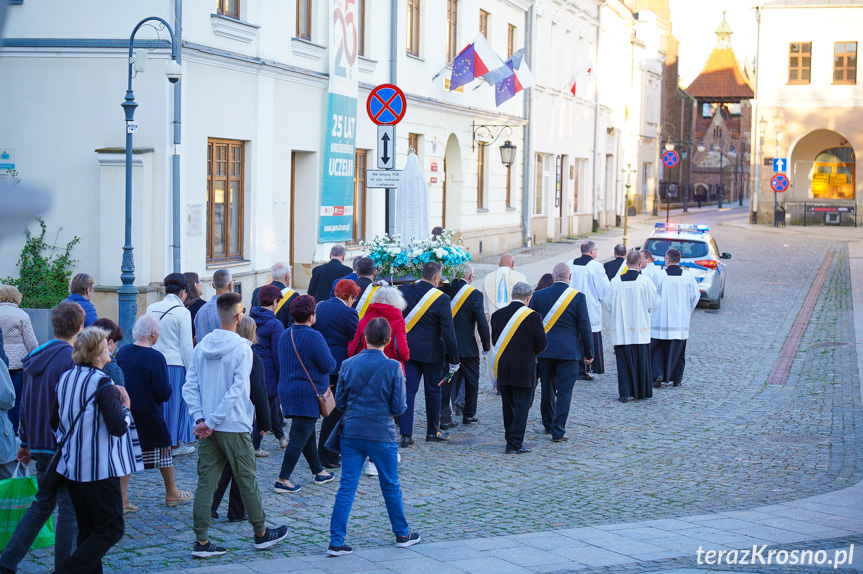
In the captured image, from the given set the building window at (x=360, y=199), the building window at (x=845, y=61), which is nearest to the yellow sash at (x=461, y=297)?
the building window at (x=360, y=199)

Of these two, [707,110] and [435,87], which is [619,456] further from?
[707,110]

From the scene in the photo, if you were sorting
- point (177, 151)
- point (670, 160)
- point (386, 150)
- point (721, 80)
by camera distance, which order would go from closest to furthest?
point (386, 150) → point (177, 151) → point (670, 160) → point (721, 80)

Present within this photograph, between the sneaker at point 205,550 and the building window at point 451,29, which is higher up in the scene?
the building window at point 451,29

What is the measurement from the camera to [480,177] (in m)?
29.1

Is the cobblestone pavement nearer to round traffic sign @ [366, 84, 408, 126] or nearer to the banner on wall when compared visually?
round traffic sign @ [366, 84, 408, 126]

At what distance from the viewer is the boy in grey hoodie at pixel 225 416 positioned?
6.37m

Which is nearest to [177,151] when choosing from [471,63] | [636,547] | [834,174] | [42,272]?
[42,272]

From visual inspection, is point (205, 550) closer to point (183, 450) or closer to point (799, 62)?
point (183, 450)

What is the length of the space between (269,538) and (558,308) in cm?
464

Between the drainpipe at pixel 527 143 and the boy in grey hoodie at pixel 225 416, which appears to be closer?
the boy in grey hoodie at pixel 225 416

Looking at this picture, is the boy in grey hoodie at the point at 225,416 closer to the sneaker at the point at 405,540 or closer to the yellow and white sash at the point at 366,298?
the sneaker at the point at 405,540

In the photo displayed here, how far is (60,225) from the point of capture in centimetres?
1446

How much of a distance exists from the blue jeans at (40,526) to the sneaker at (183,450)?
3.34 metres

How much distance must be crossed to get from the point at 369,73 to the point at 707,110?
72.9 m
